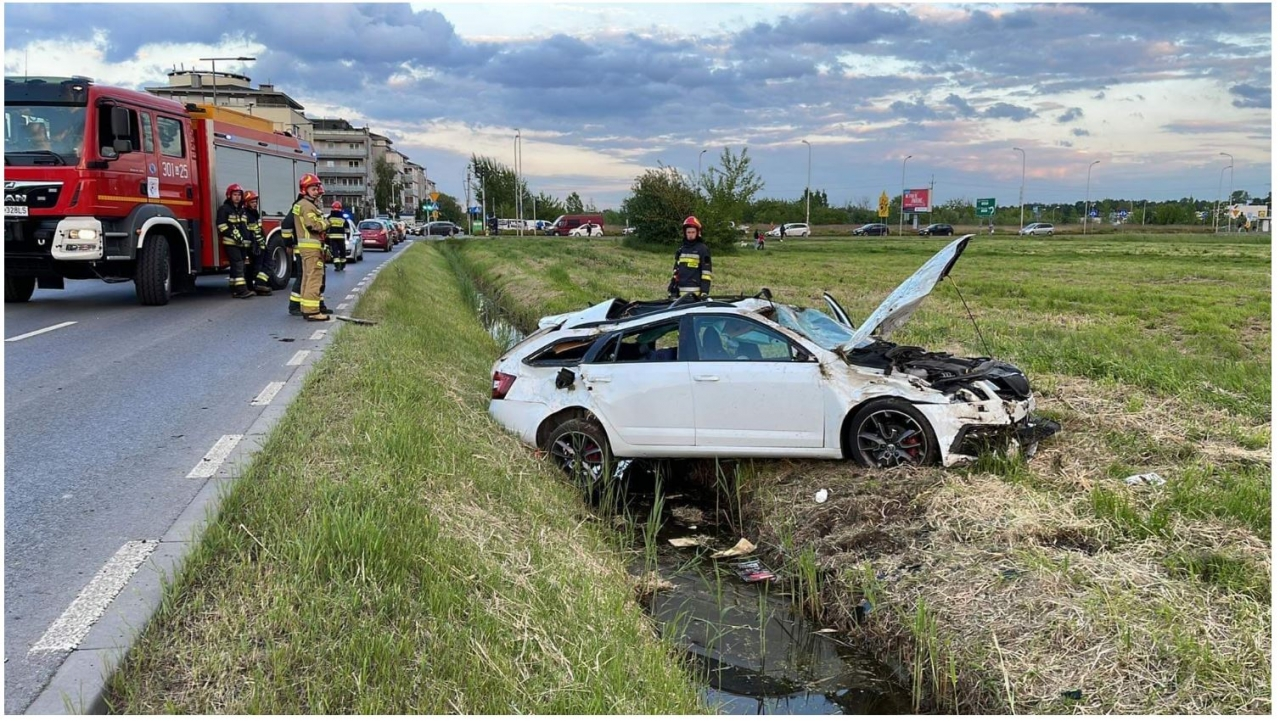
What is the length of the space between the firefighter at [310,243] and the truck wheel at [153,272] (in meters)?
2.40

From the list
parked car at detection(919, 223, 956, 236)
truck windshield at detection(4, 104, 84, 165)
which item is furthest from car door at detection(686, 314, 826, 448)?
parked car at detection(919, 223, 956, 236)

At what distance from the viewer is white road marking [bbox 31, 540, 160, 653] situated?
10.9ft

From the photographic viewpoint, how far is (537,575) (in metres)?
4.31

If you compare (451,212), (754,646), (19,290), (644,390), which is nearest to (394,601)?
(754,646)

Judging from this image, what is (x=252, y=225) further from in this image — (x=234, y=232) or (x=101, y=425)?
(x=101, y=425)

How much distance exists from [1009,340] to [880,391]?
21.3 feet

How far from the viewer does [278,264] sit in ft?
56.1

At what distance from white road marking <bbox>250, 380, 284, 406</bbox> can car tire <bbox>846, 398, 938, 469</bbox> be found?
4.70m

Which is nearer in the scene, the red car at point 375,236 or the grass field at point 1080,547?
the grass field at point 1080,547

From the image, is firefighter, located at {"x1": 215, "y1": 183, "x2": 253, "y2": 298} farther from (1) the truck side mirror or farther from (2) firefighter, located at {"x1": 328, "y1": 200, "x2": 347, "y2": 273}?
(1) the truck side mirror

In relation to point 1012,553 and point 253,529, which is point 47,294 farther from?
point 1012,553

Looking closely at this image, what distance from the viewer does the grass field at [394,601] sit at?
309 cm

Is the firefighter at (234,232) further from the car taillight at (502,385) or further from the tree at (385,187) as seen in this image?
the tree at (385,187)

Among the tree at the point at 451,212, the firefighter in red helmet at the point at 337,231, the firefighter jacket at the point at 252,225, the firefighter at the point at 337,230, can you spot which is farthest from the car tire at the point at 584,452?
the tree at the point at 451,212
